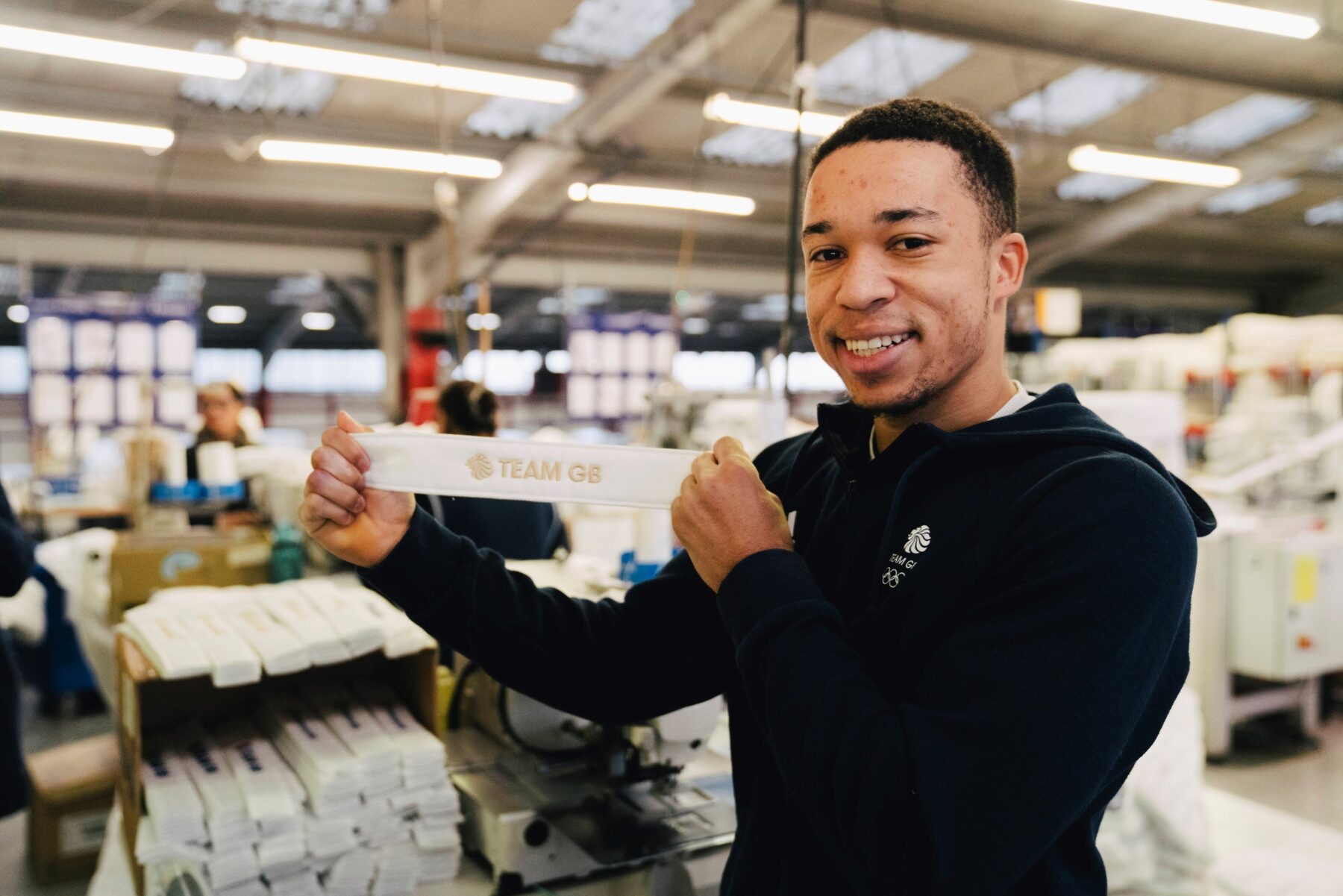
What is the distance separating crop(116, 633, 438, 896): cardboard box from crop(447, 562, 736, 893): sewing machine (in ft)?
0.52

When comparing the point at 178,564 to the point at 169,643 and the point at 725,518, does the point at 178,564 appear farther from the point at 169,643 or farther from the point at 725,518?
the point at 725,518

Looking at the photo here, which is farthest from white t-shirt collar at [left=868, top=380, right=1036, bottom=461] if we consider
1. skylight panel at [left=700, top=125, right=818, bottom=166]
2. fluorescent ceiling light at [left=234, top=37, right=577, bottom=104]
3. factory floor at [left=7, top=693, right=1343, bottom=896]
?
skylight panel at [left=700, top=125, right=818, bottom=166]

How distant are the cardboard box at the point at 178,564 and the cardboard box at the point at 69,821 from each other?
51cm

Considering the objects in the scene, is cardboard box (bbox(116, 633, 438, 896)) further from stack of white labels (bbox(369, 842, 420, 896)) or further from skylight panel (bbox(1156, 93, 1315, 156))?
skylight panel (bbox(1156, 93, 1315, 156))

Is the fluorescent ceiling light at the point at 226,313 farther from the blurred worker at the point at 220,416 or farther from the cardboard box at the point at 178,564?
the cardboard box at the point at 178,564

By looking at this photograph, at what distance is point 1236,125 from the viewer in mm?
11898

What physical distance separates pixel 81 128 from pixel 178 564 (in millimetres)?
4750

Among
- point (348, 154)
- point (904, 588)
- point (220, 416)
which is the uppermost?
point (348, 154)

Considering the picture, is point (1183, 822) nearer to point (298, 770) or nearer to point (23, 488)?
point (298, 770)

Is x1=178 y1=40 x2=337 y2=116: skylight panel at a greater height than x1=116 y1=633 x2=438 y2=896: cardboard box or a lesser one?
greater

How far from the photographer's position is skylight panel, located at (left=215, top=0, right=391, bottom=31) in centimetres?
683

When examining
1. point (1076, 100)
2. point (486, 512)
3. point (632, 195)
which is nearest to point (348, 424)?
point (486, 512)

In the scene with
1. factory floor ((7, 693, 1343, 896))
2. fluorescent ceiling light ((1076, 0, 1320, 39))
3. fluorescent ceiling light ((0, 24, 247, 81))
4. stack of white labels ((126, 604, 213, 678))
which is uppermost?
fluorescent ceiling light ((1076, 0, 1320, 39))

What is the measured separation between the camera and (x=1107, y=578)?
2.44ft
